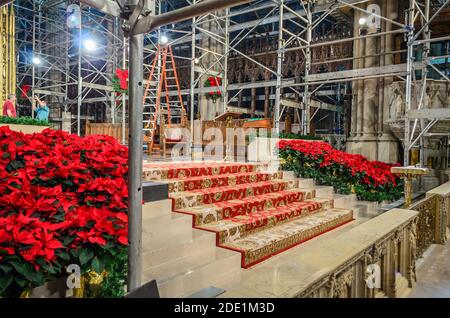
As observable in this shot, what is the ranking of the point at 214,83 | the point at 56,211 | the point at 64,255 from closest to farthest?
the point at 64,255
the point at 56,211
the point at 214,83

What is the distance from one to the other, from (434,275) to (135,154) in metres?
3.47

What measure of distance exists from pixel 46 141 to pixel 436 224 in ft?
16.6

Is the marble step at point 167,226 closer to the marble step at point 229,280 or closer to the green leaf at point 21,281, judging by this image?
the marble step at point 229,280

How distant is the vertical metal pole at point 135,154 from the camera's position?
6.32 feet

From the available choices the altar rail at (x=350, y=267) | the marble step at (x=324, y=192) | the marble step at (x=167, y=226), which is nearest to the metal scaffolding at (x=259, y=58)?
the altar rail at (x=350, y=267)

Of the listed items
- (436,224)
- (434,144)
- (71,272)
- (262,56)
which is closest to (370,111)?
(434,144)

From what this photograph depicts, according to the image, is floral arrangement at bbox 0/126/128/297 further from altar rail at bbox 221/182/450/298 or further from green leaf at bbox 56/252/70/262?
altar rail at bbox 221/182/450/298

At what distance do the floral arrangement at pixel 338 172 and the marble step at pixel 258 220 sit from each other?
1.24 m

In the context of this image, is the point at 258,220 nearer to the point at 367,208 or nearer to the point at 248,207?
the point at 248,207

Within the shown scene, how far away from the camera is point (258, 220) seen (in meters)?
4.50

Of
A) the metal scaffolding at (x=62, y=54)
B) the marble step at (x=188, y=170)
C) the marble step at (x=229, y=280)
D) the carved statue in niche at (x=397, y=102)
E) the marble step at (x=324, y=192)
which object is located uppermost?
the metal scaffolding at (x=62, y=54)

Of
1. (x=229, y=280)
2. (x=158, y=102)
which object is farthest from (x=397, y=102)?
(x=229, y=280)

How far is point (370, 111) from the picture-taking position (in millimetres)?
10359
